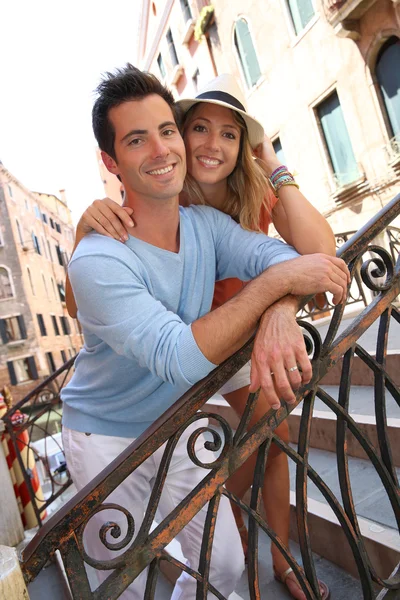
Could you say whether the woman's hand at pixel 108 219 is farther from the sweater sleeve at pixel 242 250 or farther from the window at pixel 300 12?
the window at pixel 300 12

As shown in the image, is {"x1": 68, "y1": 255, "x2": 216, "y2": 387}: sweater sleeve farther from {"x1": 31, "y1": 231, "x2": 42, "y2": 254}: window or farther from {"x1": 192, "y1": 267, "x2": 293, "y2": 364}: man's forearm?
{"x1": 31, "y1": 231, "x2": 42, "y2": 254}: window

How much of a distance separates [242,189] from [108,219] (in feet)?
2.19

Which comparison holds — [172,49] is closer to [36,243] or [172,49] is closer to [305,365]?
[36,243]

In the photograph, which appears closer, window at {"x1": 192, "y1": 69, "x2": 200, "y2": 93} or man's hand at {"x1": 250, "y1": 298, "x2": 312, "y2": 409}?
man's hand at {"x1": 250, "y1": 298, "x2": 312, "y2": 409}

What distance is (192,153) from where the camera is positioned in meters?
2.10

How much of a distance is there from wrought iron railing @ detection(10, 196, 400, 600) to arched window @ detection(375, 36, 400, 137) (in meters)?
9.11

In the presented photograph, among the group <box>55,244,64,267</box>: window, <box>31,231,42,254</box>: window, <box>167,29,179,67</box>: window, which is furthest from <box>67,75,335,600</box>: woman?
<box>55,244,64,267</box>: window

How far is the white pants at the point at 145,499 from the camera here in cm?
163

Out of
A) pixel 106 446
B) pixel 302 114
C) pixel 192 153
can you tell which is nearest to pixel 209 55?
pixel 302 114

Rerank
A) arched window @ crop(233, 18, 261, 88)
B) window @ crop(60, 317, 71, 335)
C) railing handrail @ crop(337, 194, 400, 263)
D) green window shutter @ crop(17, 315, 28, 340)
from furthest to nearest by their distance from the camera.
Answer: window @ crop(60, 317, 71, 335) < green window shutter @ crop(17, 315, 28, 340) < arched window @ crop(233, 18, 261, 88) < railing handrail @ crop(337, 194, 400, 263)

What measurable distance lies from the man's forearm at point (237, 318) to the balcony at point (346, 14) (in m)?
9.91

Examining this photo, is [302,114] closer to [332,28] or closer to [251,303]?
[332,28]

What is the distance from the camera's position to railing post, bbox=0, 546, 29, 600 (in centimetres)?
99

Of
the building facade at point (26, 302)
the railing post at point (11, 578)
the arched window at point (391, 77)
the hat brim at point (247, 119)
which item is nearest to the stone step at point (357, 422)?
the hat brim at point (247, 119)
